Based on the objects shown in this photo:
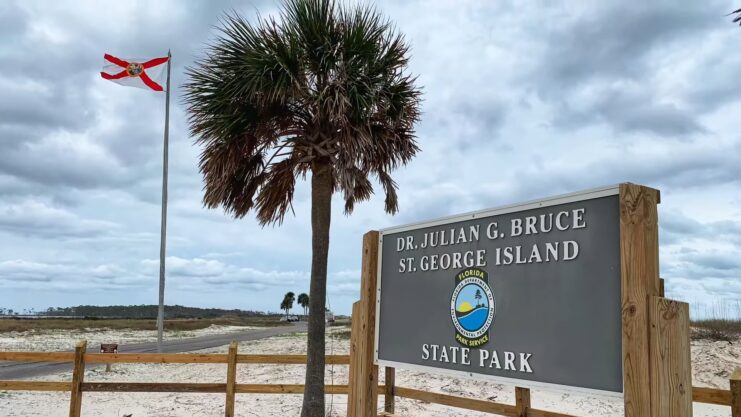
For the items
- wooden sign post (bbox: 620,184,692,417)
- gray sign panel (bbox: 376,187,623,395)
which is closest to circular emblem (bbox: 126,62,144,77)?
gray sign panel (bbox: 376,187,623,395)

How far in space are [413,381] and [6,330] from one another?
119 ft

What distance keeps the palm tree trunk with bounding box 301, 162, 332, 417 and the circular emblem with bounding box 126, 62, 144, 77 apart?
11.8 meters

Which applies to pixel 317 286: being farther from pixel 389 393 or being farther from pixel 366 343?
pixel 366 343

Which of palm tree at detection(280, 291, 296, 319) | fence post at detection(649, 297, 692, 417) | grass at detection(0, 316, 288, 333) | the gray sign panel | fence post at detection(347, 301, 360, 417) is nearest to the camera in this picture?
fence post at detection(649, 297, 692, 417)

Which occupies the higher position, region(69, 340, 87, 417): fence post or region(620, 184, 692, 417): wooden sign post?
region(620, 184, 692, 417): wooden sign post

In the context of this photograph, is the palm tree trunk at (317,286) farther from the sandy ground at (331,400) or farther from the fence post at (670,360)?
the fence post at (670,360)

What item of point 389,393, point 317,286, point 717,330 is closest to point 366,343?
point 389,393

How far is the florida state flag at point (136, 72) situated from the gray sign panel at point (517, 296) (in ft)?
52.2

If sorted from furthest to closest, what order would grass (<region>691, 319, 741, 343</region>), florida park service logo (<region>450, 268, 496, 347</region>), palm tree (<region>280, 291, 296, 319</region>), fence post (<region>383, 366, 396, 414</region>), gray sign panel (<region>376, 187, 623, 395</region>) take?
palm tree (<region>280, 291, 296, 319</region>), grass (<region>691, 319, 741, 343</region>), fence post (<region>383, 366, 396, 414</region>), florida park service logo (<region>450, 268, 496, 347</region>), gray sign panel (<region>376, 187, 623, 395</region>)

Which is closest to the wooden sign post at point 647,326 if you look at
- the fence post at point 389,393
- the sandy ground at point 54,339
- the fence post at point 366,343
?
the fence post at point 366,343

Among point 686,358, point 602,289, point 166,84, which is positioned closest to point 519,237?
point 602,289

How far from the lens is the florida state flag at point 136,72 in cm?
1839

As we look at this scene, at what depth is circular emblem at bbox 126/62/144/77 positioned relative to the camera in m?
18.5

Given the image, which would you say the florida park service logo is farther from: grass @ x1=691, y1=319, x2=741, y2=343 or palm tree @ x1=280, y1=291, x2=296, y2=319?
palm tree @ x1=280, y1=291, x2=296, y2=319
